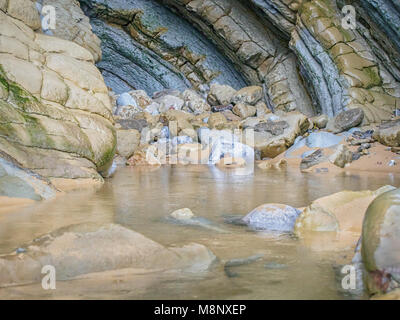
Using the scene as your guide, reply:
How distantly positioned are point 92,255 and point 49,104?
469cm

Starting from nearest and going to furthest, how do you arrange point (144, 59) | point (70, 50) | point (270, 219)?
point (270, 219) < point (70, 50) < point (144, 59)

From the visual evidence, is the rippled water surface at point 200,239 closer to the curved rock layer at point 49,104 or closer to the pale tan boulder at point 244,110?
the curved rock layer at point 49,104

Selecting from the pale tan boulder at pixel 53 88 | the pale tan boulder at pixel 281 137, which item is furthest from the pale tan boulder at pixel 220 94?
the pale tan boulder at pixel 53 88

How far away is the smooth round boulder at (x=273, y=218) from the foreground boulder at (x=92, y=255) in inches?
39.7

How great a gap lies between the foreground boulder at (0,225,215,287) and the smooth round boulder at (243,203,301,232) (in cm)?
101

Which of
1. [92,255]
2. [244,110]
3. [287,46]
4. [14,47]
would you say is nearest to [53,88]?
[14,47]

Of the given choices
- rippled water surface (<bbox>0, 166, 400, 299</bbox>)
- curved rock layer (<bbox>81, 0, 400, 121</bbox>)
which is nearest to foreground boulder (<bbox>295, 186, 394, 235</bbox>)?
rippled water surface (<bbox>0, 166, 400, 299</bbox>)

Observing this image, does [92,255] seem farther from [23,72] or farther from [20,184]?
[23,72]

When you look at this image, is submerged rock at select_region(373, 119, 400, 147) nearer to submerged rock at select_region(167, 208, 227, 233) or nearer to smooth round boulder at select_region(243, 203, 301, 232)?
smooth round boulder at select_region(243, 203, 301, 232)
